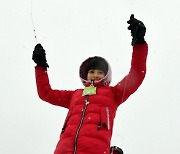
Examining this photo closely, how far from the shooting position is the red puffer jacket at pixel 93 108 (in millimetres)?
3848

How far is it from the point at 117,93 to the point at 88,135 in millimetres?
760

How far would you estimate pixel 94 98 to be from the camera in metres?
4.31

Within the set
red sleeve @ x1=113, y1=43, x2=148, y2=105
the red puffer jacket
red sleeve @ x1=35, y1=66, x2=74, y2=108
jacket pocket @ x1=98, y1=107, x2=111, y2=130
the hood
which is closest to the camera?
the red puffer jacket

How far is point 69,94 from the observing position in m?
4.82

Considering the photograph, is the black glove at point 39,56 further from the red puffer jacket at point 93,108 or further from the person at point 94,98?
the red puffer jacket at point 93,108

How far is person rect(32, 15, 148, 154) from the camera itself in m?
3.87

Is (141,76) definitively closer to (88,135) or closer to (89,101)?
(89,101)

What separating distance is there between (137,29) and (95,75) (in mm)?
873

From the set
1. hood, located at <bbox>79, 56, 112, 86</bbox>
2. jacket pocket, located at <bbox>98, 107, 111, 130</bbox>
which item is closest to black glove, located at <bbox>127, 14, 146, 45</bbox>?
hood, located at <bbox>79, 56, 112, 86</bbox>

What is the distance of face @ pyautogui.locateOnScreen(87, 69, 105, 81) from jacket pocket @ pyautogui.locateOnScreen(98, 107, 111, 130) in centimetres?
56

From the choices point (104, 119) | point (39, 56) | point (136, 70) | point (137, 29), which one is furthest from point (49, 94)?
point (137, 29)

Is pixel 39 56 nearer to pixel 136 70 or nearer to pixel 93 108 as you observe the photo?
pixel 93 108

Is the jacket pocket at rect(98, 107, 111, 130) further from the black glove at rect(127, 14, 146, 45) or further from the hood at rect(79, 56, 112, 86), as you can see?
the black glove at rect(127, 14, 146, 45)

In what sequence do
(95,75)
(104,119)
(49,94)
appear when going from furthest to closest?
(49,94) < (95,75) < (104,119)
